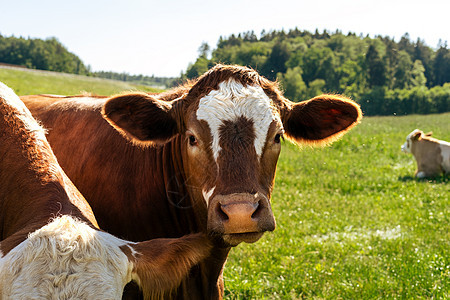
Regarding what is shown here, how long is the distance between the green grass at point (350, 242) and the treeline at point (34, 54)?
73.4 m

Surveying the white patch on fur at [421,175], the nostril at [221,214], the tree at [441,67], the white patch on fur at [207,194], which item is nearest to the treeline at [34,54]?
the tree at [441,67]

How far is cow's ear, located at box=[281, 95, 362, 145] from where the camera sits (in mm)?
3738

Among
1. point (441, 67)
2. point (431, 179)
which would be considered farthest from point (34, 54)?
point (431, 179)

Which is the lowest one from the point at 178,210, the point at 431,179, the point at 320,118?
the point at 431,179

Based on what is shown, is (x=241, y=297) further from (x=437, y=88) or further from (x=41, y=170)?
(x=437, y=88)

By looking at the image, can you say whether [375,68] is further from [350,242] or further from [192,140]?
[192,140]

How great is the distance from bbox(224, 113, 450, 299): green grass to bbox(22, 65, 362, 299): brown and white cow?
84cm

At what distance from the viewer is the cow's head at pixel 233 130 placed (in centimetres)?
275

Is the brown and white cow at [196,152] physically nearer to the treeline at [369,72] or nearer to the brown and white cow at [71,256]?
the brown and white cow at [71,256]

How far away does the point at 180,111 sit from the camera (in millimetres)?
3484

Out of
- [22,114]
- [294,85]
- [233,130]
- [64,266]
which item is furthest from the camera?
[294,85]

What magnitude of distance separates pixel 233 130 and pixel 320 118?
112 centimetres

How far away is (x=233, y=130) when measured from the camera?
3025 mm

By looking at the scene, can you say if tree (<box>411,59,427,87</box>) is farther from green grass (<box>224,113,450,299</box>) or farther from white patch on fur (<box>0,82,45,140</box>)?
white patch on fur (<box>0,82,45,140</box>)
